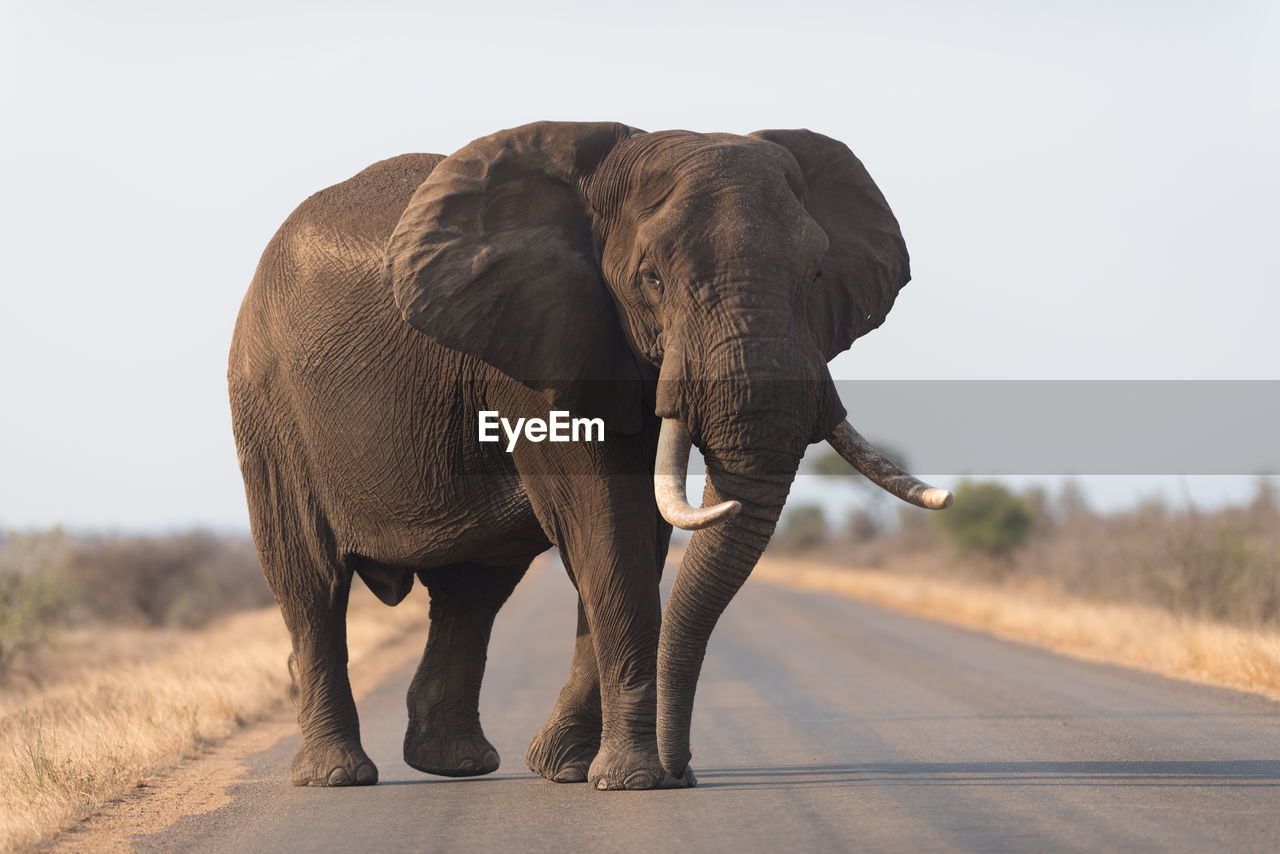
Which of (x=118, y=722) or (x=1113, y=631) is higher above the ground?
(x=118, y=722)

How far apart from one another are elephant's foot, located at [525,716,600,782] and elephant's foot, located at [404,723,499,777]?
2.23ft

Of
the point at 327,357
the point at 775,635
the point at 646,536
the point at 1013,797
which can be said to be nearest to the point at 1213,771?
the point at 1013,797

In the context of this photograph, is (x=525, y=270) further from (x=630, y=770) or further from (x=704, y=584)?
(x=630, y=770)

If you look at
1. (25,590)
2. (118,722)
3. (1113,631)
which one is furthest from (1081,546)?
(118,722)

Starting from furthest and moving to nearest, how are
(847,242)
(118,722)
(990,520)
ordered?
(990,520), (118,722), (847,242)

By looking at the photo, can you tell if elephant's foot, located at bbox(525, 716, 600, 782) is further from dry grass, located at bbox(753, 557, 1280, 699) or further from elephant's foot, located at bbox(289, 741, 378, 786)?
dry grass, located at bbox(753, 557, 1280, 699)

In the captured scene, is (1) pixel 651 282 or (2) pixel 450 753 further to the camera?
(2) pixel 450 753

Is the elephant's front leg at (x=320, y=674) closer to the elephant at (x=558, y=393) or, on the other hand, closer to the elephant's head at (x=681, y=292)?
the elephant at (x=558, y=393)

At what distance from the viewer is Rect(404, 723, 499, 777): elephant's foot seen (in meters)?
9.63

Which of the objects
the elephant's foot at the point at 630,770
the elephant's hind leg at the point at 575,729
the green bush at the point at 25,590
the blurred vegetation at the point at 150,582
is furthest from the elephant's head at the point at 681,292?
the blurred vegetation at the point at 150,582

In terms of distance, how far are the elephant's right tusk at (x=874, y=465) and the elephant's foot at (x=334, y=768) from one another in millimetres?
3434

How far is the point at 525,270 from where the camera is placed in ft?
26.2

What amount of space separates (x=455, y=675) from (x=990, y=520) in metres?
40.4

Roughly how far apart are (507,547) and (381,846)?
2.40 meters
